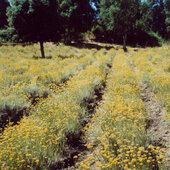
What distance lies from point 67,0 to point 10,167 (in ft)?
96.3

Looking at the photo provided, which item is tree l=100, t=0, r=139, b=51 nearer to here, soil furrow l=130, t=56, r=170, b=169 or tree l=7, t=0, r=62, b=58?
tree l=7, t=0, r=62, b=58

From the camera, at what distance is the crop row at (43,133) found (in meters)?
3.11

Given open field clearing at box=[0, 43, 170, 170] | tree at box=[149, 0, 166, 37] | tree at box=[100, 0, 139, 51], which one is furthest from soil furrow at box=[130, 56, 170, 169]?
tree at box=[149, 0, 166, 37]

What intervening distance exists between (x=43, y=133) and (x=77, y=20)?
Result: 27.4 meters

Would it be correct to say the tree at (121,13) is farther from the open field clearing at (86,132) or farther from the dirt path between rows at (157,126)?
the dirt path between rows at (157,126)

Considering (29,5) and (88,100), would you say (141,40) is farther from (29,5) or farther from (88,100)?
(88,100)

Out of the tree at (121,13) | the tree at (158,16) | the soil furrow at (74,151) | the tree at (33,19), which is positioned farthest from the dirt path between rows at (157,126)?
the tree at (158,16)

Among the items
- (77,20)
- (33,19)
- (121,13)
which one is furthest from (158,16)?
(33,19)

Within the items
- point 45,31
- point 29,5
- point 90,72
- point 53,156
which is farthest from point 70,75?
point 29,5

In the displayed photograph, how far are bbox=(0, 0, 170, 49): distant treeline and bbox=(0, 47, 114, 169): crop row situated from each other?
1213 centimetres

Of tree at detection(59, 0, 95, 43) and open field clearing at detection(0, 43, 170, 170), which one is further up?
tree at detection(59, 0, 95, 43)

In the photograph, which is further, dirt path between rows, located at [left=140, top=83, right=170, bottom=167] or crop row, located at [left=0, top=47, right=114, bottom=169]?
dirt path between rows, located at [left=140, top=83, right=170, bottom=167]

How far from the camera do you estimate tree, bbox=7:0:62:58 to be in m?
16.2

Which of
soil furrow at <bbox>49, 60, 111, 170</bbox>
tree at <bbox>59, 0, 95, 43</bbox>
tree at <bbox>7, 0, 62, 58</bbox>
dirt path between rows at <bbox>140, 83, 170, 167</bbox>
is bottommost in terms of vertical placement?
soil furrow at <bbox>49, 60, 111, 170</bbox>
